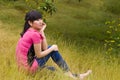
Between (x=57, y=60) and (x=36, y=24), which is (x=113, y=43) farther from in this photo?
(x=36, y=24)

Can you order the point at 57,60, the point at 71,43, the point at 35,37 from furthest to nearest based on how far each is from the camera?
1. the point at 71,43
2. the point at 57,60
3. the point at 35,37

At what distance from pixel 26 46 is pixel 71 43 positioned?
5614 mm

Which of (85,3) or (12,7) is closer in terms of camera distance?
(12,7)

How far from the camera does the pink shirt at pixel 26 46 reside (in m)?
6.71

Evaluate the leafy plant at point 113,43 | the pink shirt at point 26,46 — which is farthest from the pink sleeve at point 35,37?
the leafy plant at point 113,43

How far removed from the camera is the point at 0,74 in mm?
6191

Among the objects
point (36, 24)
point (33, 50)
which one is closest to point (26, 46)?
point (33, 50)

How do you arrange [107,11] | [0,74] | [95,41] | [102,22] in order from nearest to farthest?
1. [0,74]
2. [95,41]
3. [102,22]
4. [107,11]

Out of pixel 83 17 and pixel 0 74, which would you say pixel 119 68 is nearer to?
pixel 0 74

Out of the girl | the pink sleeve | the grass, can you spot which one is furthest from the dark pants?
the pink sleeve

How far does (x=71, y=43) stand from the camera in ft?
40.6

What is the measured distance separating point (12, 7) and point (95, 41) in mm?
7204

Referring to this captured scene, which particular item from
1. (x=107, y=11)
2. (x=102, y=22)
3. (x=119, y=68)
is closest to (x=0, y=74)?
(x=119, y=68)

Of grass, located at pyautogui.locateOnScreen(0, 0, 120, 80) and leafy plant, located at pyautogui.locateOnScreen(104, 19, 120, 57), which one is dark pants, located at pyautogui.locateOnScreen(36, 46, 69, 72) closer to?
grass, located at pyautogui.locateOnScreen(0, 0, 120, 80)
